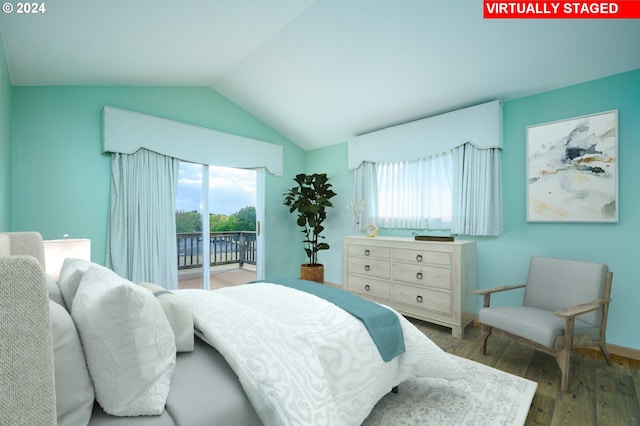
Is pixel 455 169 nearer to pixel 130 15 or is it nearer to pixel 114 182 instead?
pixel 130 15

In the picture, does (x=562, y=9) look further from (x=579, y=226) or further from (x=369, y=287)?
(x=369, y=287)

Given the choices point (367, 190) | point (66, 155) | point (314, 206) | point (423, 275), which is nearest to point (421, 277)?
point (423, 275)

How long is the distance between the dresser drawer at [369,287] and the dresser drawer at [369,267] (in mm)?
73

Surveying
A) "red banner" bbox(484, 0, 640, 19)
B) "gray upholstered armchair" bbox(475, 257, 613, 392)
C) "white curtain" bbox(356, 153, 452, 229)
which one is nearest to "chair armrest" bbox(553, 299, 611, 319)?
"gray upholstered armchair" bbox(475, 257, 613, 392)

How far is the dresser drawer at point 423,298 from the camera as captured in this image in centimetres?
304

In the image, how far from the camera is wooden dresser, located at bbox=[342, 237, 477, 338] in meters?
2.99

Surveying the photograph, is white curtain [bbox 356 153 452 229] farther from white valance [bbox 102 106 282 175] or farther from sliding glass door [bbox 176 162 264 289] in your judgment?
sliding glass door [bbox 176 162 264 289]

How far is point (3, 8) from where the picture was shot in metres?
1.82

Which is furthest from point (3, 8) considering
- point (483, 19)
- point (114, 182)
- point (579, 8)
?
point (579, 8)

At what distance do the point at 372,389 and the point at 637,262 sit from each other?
2.61 meters

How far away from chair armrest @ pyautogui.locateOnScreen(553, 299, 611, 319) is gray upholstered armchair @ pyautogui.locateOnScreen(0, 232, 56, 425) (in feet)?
8.71

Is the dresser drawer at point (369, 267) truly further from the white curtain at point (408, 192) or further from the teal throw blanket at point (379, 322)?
the teal throw blanket at point (379, 322)

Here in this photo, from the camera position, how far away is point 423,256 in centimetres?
321

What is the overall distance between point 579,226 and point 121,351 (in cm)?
353
